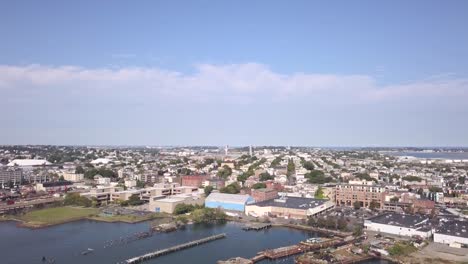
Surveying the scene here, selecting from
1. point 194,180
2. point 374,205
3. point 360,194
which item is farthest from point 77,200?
point 374,205

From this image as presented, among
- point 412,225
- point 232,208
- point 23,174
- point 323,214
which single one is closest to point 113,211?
point 232,208

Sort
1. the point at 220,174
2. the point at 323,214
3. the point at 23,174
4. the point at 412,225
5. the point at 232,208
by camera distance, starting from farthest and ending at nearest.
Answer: the point at 220,174 → the point at 23,174 → the point at 232,208 → the point at 323,214 → the point at 412,225

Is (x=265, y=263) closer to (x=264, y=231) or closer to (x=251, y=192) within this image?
(x=264, y=231)

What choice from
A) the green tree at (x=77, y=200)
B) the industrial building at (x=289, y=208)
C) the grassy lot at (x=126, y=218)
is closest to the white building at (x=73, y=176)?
the green tree at (x=77, y=200)

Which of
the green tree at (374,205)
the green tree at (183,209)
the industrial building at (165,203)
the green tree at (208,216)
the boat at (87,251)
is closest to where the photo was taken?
the boat at (87,251)

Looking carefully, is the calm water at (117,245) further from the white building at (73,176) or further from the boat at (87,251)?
the white building at (73,176)

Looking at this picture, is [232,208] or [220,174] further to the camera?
[220,174]

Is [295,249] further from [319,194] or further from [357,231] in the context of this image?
[319,194]
